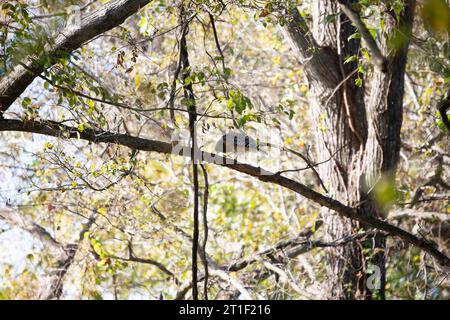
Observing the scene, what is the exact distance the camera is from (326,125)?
6.13m

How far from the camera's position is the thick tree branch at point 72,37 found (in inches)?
141

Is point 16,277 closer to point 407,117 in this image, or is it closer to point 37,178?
point 37,178

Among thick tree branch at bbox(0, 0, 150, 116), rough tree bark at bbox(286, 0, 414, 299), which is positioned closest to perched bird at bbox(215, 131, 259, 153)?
thick tree branch at bbox(0, 0, 150, 116)

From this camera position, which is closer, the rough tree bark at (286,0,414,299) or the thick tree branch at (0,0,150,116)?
the thick tree branch at (0,0,150,116)

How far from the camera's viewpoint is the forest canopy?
12.6 ft

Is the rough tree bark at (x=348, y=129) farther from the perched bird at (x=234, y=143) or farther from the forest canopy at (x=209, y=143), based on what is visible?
the perched bird at (x=234, y=143)

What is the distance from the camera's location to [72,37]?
3.65 metres

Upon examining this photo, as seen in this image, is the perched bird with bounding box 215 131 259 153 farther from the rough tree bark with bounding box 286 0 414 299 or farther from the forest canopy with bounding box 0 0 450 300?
the rough tree bark with bounding box 286 0 414 299

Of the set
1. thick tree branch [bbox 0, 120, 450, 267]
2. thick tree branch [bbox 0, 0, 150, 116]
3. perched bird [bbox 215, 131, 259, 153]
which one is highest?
thick tree branch [bbox 0, 0, 150, 116]

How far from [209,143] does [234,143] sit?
61cm

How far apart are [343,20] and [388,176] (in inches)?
53.6

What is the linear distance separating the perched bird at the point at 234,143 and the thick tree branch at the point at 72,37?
910 mm

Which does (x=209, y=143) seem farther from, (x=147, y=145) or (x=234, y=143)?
(x=147, y=145)
